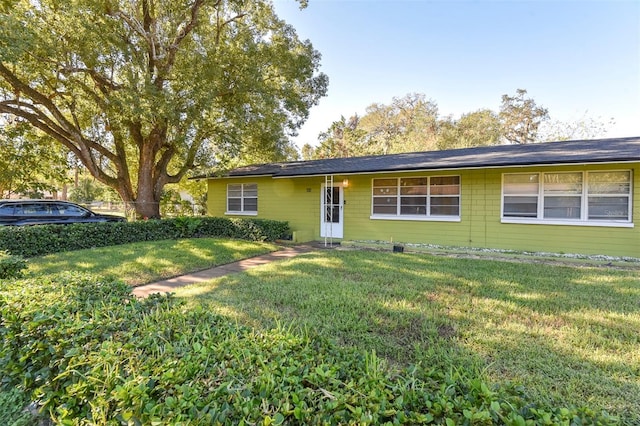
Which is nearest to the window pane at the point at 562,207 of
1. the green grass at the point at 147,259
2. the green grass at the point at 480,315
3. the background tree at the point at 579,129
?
the green grass at the point at 480,315

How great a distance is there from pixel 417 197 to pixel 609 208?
16.0 ft

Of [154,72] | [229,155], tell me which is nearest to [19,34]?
[154,72]

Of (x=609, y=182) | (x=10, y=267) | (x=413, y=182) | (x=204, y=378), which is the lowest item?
(x=204, y=378)

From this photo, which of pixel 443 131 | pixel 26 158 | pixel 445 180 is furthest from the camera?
pixel 443 131

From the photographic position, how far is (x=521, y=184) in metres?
9.14

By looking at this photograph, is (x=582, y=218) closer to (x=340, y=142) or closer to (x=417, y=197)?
(x=417, y=197)

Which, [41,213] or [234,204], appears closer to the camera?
[41,213]

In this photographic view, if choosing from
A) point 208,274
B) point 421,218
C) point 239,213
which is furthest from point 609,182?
point 239,213

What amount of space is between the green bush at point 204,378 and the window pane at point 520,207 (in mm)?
8841

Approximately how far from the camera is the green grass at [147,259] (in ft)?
21.3

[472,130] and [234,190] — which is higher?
[472,130]

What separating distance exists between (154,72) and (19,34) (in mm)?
3844

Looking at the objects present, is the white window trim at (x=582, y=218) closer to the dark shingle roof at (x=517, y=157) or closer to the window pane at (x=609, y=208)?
the window pane at (x=609, y=208)

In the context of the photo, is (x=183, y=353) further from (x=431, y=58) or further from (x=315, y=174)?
(x=431, y=58)
